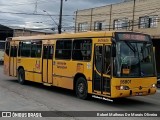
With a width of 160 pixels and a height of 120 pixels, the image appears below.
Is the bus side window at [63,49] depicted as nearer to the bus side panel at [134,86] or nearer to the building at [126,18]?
the bus side panel at [134,86]

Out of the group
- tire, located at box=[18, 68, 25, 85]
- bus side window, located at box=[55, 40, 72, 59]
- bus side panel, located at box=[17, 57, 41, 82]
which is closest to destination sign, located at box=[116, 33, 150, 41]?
bus side window, located at box=[55, 40, 72, 59]

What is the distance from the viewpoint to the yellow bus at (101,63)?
13.4m

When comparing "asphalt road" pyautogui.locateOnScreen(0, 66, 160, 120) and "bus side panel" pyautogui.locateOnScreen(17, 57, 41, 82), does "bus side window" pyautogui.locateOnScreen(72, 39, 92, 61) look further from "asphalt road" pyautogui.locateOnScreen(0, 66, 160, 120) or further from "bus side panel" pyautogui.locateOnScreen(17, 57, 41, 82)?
"bus side panel" pyautogui.locateOnScreen(17, 57, 41, 82)

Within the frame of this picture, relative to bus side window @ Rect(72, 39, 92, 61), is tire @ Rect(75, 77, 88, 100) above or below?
below

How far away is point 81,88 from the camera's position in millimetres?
15242

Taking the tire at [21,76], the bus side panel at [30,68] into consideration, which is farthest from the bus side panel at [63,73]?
the tire at [21,76]

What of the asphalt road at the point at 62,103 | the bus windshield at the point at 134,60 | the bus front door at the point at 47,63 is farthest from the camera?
the bus front door at the point at 47,63

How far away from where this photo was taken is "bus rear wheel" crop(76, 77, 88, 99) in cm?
1495

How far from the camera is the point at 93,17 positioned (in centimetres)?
4394

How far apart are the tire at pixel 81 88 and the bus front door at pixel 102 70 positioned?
724 mm

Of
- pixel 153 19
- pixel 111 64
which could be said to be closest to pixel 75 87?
pixel 111 64

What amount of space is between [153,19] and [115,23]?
6591mm

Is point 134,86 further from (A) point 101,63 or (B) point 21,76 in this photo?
(B) point 21,76

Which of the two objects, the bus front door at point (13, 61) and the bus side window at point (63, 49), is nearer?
the bus side window at point (63, 49)
